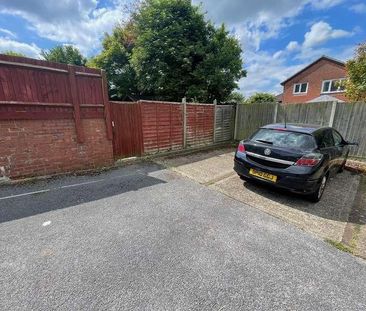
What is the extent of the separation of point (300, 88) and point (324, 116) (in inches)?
767

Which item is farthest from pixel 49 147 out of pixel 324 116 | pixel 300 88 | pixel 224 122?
pixel 300 88

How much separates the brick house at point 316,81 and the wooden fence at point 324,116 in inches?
528

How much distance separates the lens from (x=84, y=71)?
5.26 metres

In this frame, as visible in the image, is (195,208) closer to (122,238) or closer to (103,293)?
(122,238)

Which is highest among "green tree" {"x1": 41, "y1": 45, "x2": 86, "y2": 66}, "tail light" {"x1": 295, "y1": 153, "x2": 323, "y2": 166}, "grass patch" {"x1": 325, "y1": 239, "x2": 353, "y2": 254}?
"green tree" {"x1": 41, "y1": 45, "x2": 86, "y2": 66}

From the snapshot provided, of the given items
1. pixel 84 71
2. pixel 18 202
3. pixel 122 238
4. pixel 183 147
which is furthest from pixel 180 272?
pixel 183 147

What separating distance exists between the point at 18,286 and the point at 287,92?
29.2 meters

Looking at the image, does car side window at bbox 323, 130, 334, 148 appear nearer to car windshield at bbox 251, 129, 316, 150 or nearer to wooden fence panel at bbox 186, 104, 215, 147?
car windshield at bbox 251, 129, 316, 150

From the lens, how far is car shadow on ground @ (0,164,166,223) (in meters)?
3.54

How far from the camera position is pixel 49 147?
5.00m

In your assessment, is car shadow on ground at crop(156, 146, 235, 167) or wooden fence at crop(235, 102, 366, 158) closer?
car shadow on ground at crop(156, 146, 235, 167)

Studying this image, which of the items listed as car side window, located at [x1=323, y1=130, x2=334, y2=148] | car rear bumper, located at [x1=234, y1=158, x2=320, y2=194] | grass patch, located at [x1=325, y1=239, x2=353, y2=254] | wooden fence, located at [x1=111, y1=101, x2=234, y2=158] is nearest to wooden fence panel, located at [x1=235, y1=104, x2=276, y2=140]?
wooden fence, located at [x1=111, y1=101, x2=234, y2=158]

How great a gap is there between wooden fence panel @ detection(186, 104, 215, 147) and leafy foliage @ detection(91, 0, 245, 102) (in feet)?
9.50

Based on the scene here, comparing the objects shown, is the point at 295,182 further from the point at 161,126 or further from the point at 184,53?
the point at 184,53
